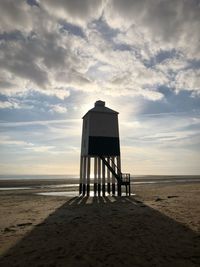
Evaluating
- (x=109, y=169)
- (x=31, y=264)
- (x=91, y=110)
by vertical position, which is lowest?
(x=31, y=264)

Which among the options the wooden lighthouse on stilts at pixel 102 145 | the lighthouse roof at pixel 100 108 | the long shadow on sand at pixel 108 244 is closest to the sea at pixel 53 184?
the wooden lighthouse on stilts at pixel 102 145

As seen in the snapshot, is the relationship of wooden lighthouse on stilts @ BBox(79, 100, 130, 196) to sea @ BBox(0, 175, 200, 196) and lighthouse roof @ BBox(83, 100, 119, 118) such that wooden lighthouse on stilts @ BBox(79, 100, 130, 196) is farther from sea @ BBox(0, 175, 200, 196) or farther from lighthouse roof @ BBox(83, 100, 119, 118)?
sea @ BBox(0, 175, 200, 196)

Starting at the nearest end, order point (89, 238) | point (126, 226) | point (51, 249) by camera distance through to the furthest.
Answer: point (51, 249) < point (89, 238) < point (126, 226)

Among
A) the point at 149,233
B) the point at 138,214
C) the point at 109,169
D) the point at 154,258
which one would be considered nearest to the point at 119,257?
the point at 154,258

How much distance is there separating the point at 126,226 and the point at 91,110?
17.3 m

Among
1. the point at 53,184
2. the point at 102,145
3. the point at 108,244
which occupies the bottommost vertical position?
the point at 108,244

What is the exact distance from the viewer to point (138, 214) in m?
14.2

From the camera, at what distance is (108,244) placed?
28.3 ft

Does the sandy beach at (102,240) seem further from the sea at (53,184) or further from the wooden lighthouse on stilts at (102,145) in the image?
the sea at (53,184)

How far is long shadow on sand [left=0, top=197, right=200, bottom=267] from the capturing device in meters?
7.20

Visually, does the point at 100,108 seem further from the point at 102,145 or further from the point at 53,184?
the point at 53,184

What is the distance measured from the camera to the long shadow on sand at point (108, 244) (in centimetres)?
720

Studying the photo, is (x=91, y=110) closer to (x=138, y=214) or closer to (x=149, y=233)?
(x=138, y=214)

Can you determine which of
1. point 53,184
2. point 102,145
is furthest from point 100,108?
Answer: point 53,184
